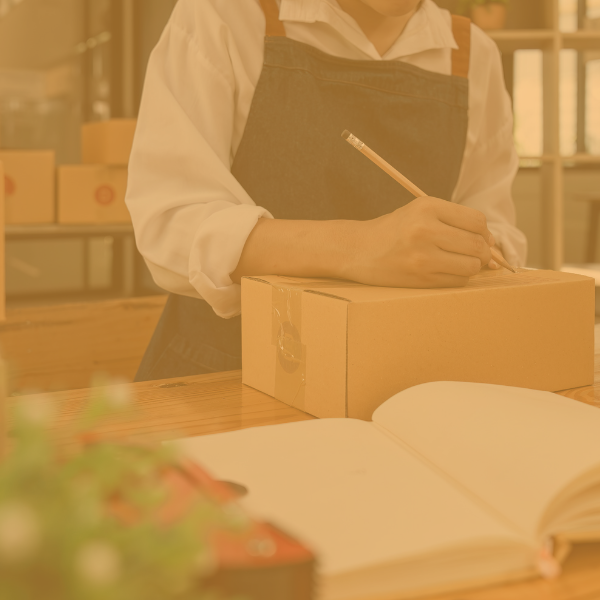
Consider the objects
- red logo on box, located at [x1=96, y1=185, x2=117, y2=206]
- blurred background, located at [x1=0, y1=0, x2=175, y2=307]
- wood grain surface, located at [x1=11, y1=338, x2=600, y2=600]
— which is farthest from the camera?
blurred background, located at [x1=0, y1=0, x2=175, y2=307]

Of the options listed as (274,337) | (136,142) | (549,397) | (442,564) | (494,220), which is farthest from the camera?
(494,220)

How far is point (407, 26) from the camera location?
111 centimetres

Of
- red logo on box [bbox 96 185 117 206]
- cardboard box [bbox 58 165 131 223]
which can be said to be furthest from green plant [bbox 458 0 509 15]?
red logo on box [bbox 96 185 117 206]

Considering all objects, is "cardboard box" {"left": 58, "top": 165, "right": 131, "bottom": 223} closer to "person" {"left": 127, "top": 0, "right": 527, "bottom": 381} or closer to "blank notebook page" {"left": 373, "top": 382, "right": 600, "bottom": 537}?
"person" {"left": 127, "top": 0, "right": 527, "bottom": 381}

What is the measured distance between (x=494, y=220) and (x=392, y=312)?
0.68m

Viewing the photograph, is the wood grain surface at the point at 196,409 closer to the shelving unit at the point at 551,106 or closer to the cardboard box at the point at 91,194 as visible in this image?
the shelving unit at the point at 551,106

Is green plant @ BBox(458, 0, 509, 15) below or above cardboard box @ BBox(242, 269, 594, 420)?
above

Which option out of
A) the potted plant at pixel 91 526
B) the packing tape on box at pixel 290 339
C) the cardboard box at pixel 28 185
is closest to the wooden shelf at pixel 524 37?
the cardboard box at pixel 28 185

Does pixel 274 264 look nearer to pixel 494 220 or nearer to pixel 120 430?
pixel 120 430

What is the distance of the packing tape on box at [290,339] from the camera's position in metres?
0.68

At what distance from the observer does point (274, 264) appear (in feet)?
2.62

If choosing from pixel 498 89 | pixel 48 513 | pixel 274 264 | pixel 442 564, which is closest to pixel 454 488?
pixel 442 564

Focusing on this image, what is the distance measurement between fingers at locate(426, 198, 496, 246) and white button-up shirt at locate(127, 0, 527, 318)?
0.21 meters

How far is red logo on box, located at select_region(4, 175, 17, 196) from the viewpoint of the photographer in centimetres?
309
